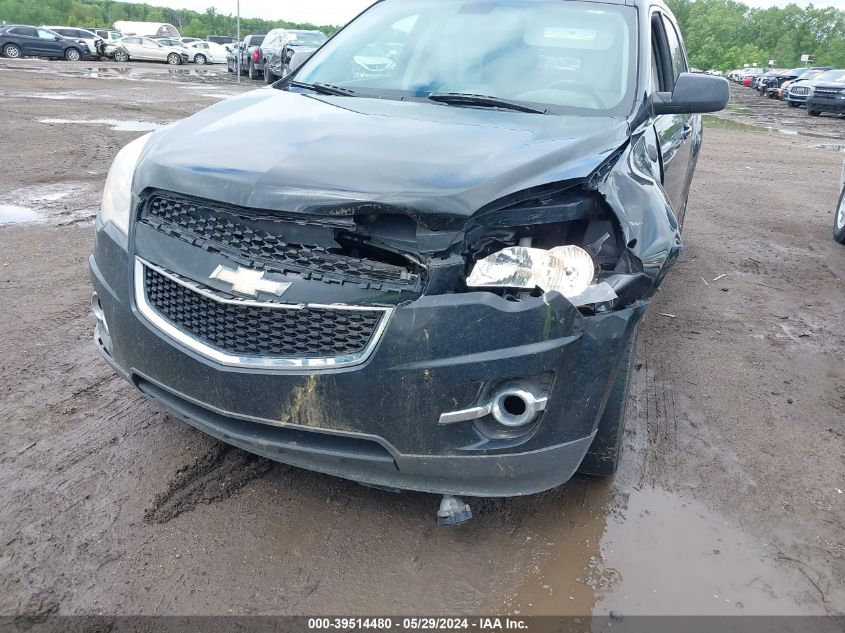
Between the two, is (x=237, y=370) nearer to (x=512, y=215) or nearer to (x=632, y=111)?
(x=512, y=215)

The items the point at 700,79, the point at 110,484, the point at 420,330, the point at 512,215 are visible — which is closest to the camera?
the point at 420,330

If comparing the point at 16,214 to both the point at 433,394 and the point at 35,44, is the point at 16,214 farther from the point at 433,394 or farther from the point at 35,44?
the point at 35,44

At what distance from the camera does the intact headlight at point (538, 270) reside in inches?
83.9

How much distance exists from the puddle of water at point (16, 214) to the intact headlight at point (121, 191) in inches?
137

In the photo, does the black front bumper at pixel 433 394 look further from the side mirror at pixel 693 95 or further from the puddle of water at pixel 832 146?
the puddle of water at pixel 832 146

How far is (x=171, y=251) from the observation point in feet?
7.68

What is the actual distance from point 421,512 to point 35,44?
3838 cm

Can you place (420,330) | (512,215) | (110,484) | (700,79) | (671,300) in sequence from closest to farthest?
(420,330)
(512,215)
(110,484)
(700,79)
(671,300)

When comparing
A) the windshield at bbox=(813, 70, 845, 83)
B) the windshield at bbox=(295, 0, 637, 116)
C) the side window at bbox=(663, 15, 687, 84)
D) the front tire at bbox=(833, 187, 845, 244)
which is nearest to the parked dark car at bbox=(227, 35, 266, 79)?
the windshield at bbox=(813, 70, 845, 83)

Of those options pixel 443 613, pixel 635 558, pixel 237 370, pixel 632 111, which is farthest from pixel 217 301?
pixel 632 111

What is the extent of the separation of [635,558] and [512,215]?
47.4 inches

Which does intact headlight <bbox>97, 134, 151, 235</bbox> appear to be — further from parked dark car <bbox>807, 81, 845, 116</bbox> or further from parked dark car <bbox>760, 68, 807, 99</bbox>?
parked dark car <bbox>760, 68, 807, 99</bbox>

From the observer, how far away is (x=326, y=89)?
11.5 ft

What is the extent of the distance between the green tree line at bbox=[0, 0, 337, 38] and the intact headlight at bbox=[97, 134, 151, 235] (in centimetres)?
6554
